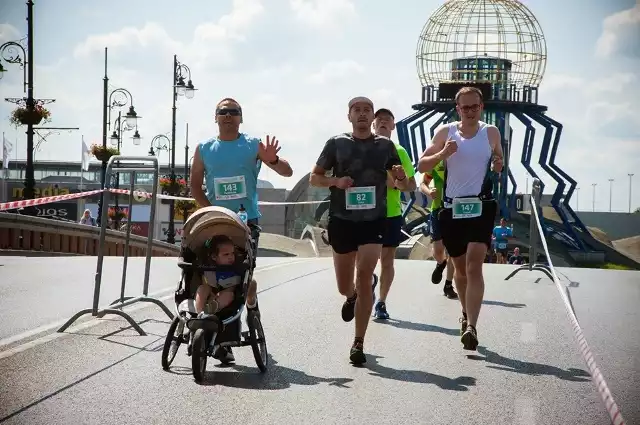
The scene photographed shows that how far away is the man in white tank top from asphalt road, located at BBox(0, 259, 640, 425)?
0.57 m

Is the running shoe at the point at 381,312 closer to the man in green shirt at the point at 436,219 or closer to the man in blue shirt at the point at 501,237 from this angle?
the man in green shirt at the point at 436,219

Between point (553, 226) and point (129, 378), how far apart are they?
6440 centimetres

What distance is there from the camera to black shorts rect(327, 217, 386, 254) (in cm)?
907

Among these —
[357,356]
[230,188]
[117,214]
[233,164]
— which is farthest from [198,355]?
[117,214]

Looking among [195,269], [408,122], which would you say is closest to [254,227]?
[195,269]

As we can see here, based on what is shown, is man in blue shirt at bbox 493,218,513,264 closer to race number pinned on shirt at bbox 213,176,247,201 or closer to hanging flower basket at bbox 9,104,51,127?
hanging flower basket at bbox 9,104,51,127

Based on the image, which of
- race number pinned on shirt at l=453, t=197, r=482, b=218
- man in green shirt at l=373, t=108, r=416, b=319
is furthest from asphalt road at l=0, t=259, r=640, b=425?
race number pinned on shirt at l=453, t=197, r=482, b=218

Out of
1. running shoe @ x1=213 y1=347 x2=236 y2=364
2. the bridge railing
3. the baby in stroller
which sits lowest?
the bridge railing

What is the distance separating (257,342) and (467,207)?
2176 mm

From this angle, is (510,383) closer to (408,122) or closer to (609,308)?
(609,308)

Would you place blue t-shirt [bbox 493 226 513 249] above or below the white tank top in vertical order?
below

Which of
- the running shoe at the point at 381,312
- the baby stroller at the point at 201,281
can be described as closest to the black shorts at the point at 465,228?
the baby stroller at the point at 201,281

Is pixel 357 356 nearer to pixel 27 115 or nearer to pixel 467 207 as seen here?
pixel 467 207

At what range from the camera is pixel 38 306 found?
42.2 ft
